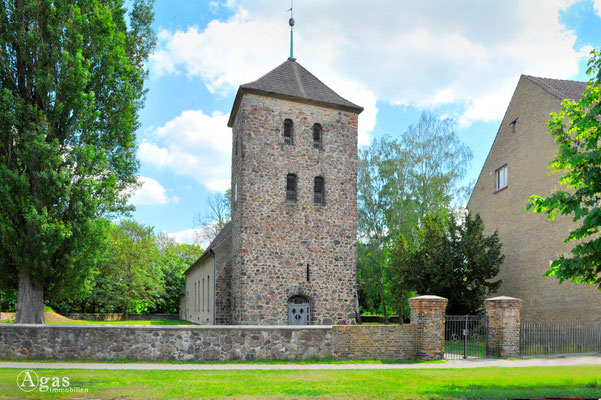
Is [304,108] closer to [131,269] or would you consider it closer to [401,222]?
[401,222]

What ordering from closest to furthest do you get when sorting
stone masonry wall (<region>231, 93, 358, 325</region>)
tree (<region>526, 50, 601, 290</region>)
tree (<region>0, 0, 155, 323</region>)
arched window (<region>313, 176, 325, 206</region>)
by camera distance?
tree (<region>526, 50, 601, 290</region>), tree (<region>0, 0, 155, 323</region>), stone masonry wall (<region>231, 93, 358, 325</region>), arched window (<region>313, 176, 325, 206</region>)

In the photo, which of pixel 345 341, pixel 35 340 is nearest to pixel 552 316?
pixel 345 341

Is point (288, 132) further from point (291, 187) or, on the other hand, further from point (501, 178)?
point (501, 178)

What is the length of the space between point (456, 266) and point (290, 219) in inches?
329

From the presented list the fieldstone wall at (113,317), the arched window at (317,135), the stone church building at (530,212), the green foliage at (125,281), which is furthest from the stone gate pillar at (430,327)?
the fieldstone wall at (113,317)

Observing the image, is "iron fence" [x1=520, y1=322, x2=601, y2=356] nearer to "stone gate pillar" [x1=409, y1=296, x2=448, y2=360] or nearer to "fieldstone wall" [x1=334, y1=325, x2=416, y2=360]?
"stone gate pillar" [x1=409, y1=296, x2=448, y2=360]

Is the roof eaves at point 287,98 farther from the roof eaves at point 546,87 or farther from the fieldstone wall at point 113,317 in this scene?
the fieldstone wall at point 113,317

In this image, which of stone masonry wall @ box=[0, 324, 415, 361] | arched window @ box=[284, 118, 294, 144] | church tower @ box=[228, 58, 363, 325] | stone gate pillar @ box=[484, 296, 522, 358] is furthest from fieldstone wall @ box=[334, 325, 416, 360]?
arched window @ box=[284, 118, 294, 144]

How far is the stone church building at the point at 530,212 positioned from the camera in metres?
21.4

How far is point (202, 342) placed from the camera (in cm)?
1401

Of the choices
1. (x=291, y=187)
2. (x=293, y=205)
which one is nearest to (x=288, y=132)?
(x=291, y=187)

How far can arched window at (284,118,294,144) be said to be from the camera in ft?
76.9

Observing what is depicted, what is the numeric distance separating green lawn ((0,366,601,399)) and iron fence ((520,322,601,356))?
4.98 m

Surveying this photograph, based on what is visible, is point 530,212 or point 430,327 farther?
point 530,212
